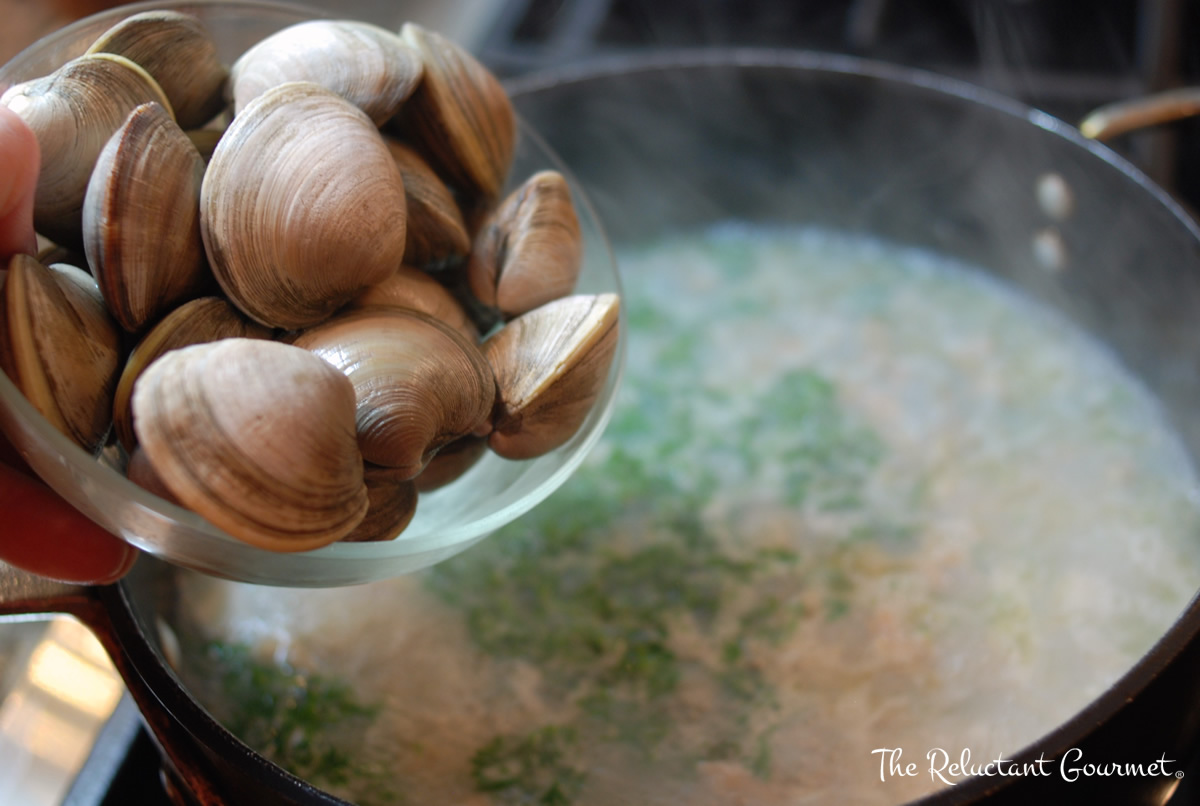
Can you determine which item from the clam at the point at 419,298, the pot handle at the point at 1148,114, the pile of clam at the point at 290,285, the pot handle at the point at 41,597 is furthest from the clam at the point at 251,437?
the pot handle at the point at 1148,114

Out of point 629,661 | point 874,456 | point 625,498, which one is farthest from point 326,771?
point 874,456

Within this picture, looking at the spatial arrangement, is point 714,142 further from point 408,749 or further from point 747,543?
point 408,749

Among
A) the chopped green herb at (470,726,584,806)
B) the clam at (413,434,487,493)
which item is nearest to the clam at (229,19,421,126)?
the clam at (413,434,487,493)

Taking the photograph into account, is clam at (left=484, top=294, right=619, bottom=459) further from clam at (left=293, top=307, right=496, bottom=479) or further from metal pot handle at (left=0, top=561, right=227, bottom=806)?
metal pot handle at (left=0, top=561, right=227, bottom=806)

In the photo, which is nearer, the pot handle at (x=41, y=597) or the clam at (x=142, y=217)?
the clam at (x=142, y=217)

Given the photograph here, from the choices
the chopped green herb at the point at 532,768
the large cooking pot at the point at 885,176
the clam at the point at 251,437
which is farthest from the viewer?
the large cooking pot at the point at 885,176

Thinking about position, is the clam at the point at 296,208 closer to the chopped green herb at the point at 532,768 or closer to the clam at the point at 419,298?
the clam at the point at 419,298
